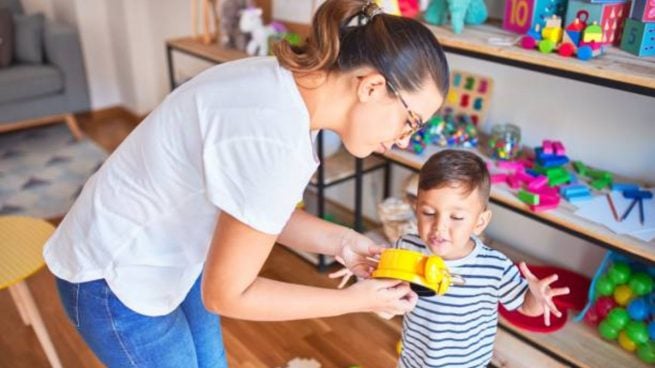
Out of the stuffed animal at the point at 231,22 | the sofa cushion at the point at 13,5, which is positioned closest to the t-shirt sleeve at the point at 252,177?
the stuffed animal at the point at 231,22

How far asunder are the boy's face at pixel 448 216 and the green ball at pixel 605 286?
1.92 feet

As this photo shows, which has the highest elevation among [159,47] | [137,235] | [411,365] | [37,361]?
[137,235]

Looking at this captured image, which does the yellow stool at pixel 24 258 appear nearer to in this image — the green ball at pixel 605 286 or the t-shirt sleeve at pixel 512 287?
the t-shirt sleeve at pixel 512 287

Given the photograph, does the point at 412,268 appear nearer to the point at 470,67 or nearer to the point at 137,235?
the point at 137,235

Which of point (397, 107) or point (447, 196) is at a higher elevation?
point (397, 107)

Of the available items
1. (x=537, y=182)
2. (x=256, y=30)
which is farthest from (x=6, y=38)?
(x=537, y=182)

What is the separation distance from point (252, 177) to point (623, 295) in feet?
4.03

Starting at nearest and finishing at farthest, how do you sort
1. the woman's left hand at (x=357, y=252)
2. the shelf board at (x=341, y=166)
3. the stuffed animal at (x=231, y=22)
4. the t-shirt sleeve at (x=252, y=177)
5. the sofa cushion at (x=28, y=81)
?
the t-shirt sleeve at (x=252, y=177) < the woman's left hand at (x=357, y=252) < the shelf board at (x=341, y=166) < the stuffed animal at (x=231, y=22) < the sofa cushion at (x=28, y=81)

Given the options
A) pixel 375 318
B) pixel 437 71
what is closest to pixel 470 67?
pixel 375 318

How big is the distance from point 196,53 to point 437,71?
184 cm

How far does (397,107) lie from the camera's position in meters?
0.87

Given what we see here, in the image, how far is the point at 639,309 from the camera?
61.8 inches

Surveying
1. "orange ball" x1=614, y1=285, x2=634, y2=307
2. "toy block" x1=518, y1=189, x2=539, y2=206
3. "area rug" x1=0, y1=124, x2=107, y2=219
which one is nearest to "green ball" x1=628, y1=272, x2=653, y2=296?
"orange ball" x1=614, y1=285, x2=634, y2=307

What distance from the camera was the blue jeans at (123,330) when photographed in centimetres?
101
